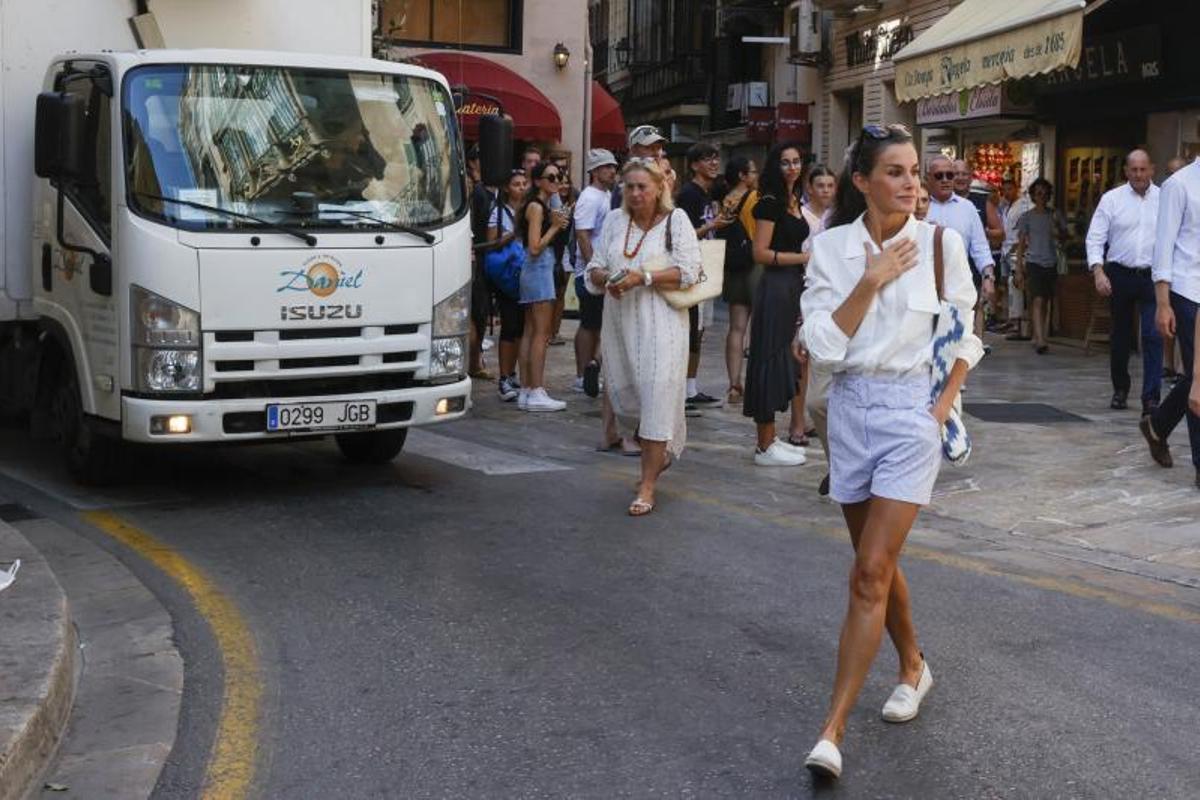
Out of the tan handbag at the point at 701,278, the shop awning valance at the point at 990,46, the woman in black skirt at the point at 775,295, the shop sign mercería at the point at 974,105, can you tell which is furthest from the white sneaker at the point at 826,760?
the shop sign mercería at the point at 974,105

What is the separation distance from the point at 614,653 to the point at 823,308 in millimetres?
1659

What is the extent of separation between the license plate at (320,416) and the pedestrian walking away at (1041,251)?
10.1 metres

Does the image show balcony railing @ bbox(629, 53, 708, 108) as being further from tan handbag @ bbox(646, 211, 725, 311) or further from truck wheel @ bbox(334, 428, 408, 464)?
tan handbag @ bbox(646, 211, 725, 311)

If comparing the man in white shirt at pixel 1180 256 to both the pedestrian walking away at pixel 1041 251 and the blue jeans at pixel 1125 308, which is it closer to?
the blue jeans at pixel 1125 308

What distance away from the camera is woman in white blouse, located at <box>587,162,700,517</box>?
8.41 m

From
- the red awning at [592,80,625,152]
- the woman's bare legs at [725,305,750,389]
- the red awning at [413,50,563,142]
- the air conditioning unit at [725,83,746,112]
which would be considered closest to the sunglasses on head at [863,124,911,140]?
the woman's bare legs at [725,305,750,389]

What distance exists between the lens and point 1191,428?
8.85m

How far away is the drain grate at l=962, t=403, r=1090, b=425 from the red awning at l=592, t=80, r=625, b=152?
Answer: 17.7 meters

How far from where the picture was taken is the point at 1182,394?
911cm

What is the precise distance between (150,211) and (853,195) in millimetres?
4292

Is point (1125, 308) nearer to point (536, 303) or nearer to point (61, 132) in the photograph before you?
point (536, 303)

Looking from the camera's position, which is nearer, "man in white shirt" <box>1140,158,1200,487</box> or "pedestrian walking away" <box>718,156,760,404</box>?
"man in white shirt" <box>1140,158,1200,487</box>

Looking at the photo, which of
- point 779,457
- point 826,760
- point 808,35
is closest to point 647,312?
point 779,457

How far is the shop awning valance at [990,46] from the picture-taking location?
13.5m
